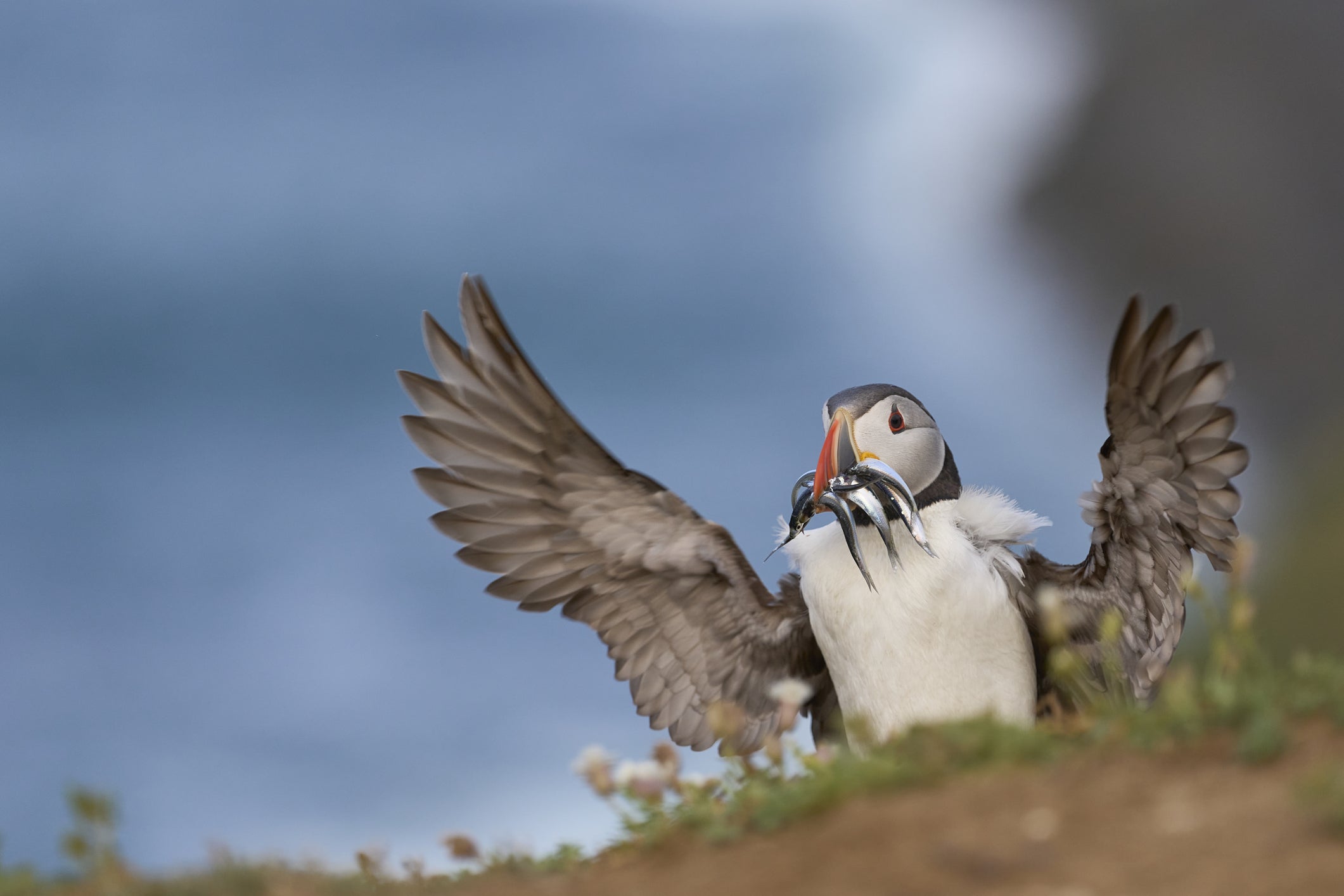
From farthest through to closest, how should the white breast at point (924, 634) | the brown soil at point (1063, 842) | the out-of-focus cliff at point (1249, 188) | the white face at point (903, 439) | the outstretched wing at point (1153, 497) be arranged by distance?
1. the out-of-focus cliff at point (1249, 188)
2. the white face at point (903, 439)
3. the white breast at point (924, 634)
4. the outstretched wing at point (1153, 497)
5. the brown soil at point (1063, 842)

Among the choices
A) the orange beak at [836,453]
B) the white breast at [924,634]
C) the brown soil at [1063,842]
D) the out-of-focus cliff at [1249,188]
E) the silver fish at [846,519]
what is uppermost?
the out-of-focus cliff at [1249,188]

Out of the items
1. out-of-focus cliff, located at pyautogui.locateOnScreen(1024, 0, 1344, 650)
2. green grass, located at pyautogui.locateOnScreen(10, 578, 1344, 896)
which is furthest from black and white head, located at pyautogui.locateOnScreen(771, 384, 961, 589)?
out-of-focus cliff, located at pyautogui.locateOnScreen(1024, 0, 1344, 650)

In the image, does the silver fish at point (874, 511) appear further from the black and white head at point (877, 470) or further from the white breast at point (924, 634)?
the white breast at point (924, 634)

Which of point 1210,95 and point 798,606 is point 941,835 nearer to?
point 798,606

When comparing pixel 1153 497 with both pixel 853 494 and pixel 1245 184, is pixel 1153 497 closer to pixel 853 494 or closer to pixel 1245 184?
pixel 853 494

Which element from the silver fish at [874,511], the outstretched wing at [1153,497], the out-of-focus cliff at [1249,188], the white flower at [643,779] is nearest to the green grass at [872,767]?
the white flower at [643,779]

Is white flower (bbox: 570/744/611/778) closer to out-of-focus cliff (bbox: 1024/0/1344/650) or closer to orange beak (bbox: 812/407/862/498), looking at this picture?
orange beak (bbox: 812/407/862/498)

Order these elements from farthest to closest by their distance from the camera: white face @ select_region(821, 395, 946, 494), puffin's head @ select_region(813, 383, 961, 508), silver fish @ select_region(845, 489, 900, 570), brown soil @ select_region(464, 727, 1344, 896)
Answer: white face @ select_region(821, 395, 946, 494) < puffin's head @ select_region(813, 383, 961, 508) < silver fish @ select_region(845, 489, 900, 570) < brown soil @ select_region(464, 727, 1344, 896)

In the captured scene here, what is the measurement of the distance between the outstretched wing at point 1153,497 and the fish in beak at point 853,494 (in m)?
0.86

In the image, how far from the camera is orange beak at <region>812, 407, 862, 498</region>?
6809 millimetres

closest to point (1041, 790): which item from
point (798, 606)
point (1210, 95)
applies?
point (798, 606)

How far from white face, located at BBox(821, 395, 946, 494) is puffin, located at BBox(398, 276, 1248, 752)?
0.04ft

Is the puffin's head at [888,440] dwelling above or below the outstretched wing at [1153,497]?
above

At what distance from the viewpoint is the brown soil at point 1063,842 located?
136 inches
